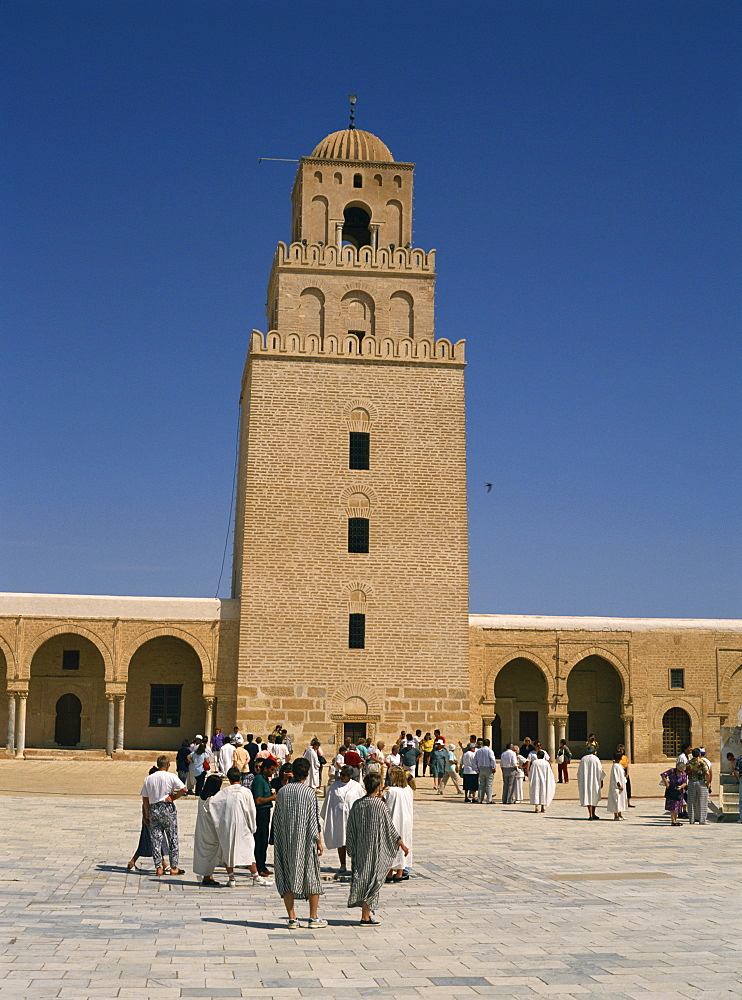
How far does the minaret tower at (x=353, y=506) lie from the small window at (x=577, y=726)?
471 cm

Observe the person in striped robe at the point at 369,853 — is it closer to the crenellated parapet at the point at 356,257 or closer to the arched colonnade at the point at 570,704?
the arched colonnade at the point at 570,704

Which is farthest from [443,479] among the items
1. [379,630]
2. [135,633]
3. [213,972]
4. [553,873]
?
[213,972]

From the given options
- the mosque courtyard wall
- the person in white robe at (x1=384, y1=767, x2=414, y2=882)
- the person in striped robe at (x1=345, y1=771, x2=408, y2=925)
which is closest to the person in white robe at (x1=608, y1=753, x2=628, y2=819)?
the person in white robe at (x1=384, y1=767, x2=414, y2=882)

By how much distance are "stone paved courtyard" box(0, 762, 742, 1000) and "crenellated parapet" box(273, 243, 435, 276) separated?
17.9 meters

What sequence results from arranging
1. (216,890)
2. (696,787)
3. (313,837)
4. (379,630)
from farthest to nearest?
(379,630), (696,787), (216,890), (313,837)

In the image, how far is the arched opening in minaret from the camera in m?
29.9

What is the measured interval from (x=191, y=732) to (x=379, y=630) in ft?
19.4

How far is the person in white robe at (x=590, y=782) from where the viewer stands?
658 inches

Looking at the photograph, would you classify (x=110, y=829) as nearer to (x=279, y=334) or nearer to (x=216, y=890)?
(x=216, y=890)

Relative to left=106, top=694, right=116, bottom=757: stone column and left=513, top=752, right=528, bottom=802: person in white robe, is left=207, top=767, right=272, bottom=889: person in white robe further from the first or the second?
left=106, top=694, right=116, bottom=757: stone column

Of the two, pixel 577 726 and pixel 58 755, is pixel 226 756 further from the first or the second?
pixel 577 726

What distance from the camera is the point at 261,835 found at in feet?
35.4

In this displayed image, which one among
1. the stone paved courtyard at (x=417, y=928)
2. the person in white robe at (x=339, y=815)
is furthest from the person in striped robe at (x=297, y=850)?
the person in white robe at (x=339, y=815)

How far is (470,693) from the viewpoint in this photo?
27.0 meters
